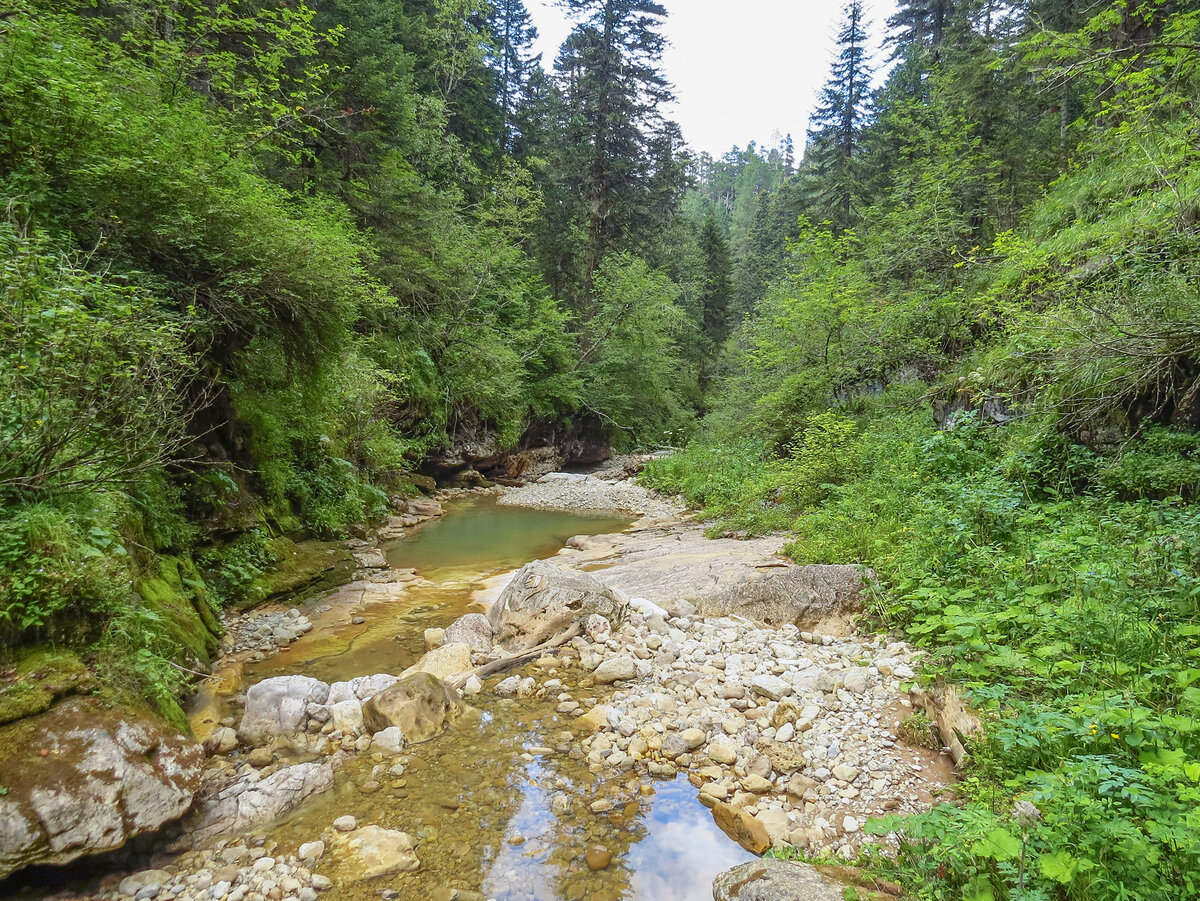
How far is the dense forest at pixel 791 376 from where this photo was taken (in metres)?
2.92

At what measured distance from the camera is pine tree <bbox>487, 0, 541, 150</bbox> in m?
25.2

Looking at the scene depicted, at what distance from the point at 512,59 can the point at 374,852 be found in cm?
3319

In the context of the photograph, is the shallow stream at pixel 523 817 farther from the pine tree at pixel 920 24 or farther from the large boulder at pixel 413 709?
the pine tree at pixel 920 24

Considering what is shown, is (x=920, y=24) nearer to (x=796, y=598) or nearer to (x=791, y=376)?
(x=791, y=376)

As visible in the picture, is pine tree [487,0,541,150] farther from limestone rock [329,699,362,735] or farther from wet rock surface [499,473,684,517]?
limestone rock [329,699,362,735]

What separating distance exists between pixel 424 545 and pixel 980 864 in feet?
32.2

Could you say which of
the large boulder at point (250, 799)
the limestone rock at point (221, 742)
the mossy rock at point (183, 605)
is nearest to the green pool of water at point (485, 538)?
the mossy rock at point (183, 605)

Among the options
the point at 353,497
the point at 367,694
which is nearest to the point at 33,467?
the point at 367,694

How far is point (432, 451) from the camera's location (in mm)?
16125

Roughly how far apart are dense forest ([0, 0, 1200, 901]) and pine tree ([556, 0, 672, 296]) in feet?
17.6

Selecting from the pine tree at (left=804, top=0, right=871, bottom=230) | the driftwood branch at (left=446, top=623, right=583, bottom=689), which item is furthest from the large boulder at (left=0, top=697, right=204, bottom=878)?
the pine tree at (left=804, top=0, right=871, bottom=230)

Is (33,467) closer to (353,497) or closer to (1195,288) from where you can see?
(353,497)

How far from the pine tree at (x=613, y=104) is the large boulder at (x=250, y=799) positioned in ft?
68.1

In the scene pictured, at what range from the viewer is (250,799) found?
3.38 metres
